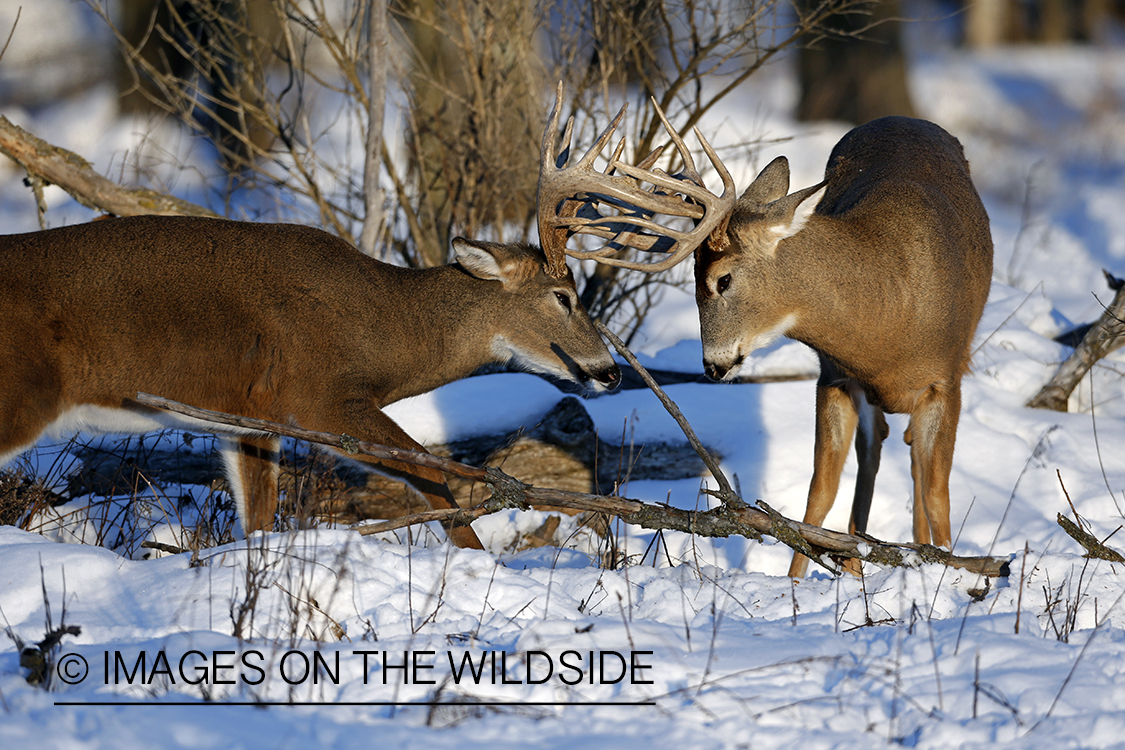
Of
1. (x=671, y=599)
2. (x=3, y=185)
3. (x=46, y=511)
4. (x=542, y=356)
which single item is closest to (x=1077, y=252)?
(x=542, y=356)

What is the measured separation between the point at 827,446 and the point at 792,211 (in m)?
1.37

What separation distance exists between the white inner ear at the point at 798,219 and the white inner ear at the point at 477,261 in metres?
1.29

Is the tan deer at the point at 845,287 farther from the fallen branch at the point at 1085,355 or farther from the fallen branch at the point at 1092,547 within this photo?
the fallen branch at the point at 1085,355

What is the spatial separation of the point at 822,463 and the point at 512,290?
177cm

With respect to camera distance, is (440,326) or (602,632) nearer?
(602,632)

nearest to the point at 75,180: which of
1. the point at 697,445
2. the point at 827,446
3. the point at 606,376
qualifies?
the point at 606,376

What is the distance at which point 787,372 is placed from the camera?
710cm

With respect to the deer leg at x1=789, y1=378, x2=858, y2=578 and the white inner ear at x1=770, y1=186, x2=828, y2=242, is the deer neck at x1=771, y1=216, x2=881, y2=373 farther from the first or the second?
the deer leg at x1=789, y1=378, x2=858, y2=578

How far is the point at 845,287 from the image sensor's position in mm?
4984

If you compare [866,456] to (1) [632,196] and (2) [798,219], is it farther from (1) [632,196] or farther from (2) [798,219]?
(1) [632,196]

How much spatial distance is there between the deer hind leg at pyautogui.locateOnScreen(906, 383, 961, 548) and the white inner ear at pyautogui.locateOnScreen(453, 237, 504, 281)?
2094 mm

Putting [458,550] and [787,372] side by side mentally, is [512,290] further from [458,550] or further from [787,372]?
[787,372]

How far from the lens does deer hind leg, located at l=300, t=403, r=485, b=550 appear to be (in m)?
4.87

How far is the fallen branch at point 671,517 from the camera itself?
424cm
